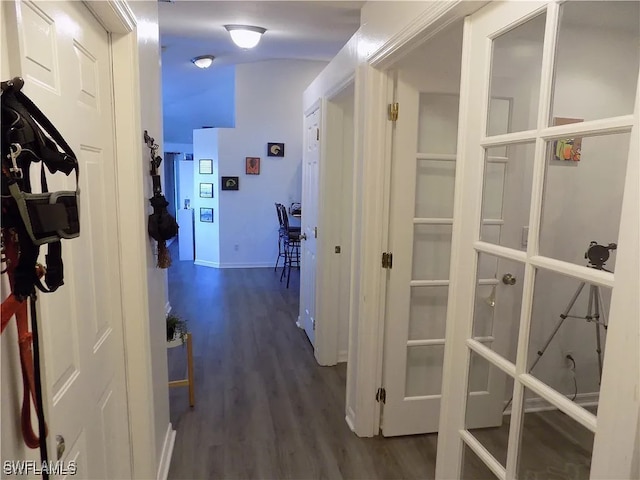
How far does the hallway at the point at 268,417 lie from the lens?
87.1 inches

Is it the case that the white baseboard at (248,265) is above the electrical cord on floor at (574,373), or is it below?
below

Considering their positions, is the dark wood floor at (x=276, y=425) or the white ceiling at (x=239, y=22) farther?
the white ceiling at (x=239, y=22)

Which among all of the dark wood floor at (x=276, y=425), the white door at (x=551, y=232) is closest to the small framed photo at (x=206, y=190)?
the dark wood floor at (x=276, y=425)

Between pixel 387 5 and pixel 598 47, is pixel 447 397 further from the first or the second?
pixel 387 5

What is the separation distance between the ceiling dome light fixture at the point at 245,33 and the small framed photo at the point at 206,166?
3.33m

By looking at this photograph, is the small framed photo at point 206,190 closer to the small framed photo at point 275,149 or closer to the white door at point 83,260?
the small framed photo at point 275,149

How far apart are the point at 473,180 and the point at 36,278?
1.25 m

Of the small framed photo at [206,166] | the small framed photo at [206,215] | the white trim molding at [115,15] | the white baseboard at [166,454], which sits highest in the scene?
the white trim molding at [115,15]

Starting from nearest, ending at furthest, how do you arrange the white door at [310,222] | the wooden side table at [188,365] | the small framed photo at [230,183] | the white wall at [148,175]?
1. the white wall at [148,175]
2. the wooden side table at [188,365]
3. the white door at [310,222]
4. the small framed photo at [230,183]

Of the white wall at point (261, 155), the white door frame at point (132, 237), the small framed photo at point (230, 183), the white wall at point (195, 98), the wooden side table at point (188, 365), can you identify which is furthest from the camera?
the small framed photo at point (230, 183)

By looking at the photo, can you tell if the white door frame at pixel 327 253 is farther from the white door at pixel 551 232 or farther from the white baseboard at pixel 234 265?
the white baseboard at pixel 234 265

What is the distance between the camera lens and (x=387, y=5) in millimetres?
1968

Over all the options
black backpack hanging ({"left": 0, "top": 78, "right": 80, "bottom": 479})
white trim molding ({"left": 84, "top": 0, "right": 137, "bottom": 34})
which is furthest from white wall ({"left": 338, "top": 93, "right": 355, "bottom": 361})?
black backpack hanging ({"left": 0, "top": 78, "right": 80, "bottom": 479})

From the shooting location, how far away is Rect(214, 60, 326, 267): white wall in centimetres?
660
